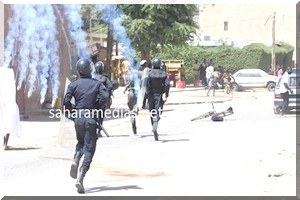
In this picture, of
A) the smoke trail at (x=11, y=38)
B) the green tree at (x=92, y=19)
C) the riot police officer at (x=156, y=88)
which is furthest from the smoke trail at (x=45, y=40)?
the riot police officer at (x=156, y=88)

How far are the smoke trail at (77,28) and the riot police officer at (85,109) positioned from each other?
1334 centimetres

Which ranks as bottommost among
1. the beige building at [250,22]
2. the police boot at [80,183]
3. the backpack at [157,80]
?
the police boot at [80,183]

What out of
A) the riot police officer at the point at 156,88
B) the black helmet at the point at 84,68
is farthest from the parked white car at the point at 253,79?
the black helmet at the point at 84,68

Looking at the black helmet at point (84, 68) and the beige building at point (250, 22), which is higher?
the beige building at point (250, 22)

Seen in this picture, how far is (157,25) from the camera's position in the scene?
34.1 m

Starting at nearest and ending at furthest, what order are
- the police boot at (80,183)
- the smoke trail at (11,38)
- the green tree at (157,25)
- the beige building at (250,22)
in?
the police boot at (80,183), the smoke trail at (11,38), the green tree at (157,25), the beige building at (250,22)

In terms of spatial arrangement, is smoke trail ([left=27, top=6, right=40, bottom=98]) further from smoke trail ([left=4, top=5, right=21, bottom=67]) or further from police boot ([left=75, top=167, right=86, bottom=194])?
police boot ([left=75, top=167, right=86, bottom=194])

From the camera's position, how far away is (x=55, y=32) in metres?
21.6

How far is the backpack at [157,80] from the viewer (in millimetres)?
12773

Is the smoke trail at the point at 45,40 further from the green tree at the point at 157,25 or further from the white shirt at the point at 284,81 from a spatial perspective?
the green tree at the point at 157,25

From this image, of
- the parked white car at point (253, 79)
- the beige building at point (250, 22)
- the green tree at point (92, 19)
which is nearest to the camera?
the green tree at point (92, 19)

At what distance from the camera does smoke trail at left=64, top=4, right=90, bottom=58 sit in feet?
71.0

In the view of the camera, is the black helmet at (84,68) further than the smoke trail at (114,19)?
No

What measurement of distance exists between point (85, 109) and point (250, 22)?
2267 inches
